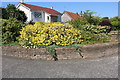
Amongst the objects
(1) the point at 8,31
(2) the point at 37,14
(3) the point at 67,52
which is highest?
(2) the point at 37,14

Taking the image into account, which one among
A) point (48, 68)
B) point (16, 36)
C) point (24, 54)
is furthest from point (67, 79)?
point (16, 36)

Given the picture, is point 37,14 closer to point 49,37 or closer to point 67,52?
point 49,37

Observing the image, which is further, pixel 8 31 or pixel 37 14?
pixel 37 14

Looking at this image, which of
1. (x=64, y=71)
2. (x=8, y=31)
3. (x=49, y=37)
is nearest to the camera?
(x=64, y=71)

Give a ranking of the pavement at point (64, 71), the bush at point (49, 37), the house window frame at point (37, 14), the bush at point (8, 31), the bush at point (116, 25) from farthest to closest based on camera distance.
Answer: the house window frame at point (37, 14)
the bush at point (116, 25)
the bush at point (8, 31)
the bush at point (49, 37)
the pavement at point (64, 71)

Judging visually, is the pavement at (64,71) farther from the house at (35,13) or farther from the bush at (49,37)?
the house at (35,13)

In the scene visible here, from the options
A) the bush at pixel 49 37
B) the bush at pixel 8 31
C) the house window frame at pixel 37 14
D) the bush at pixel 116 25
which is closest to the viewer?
the bush at pixel 49 37

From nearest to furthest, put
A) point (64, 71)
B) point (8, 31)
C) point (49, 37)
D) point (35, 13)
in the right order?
point (64, 71) < point (49, 37) < point (8, 31) < point (35, 13)

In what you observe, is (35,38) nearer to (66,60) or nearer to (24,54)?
(24,54)

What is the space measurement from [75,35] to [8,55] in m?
3.02

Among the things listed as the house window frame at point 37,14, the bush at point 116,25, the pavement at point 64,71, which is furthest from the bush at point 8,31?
the house window frame at point 37,14

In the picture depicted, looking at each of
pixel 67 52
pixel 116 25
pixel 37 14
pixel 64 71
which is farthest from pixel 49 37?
pixel 37 14

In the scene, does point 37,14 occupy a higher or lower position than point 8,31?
higher

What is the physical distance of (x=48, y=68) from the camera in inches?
133
